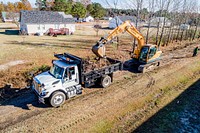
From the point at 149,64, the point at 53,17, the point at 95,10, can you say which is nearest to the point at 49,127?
the point at 149,64

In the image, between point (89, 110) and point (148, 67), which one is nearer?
point (89, 110)

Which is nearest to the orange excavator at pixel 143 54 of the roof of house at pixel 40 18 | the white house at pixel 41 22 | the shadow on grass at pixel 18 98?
the shadow on grass at pixel 18 98

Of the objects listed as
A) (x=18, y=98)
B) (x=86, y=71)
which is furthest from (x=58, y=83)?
(x=18, y=98)

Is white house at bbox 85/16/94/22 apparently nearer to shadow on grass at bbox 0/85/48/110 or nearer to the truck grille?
shadow on grass at bbox 0/85/48/110

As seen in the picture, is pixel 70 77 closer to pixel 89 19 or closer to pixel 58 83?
pixel 58 83

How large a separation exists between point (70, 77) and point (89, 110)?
226cm

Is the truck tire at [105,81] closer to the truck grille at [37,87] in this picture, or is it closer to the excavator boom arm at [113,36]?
the excavator boom arm at [113,36]

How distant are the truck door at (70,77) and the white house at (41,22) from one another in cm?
3099

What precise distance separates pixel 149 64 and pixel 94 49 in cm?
602

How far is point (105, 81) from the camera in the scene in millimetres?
12000

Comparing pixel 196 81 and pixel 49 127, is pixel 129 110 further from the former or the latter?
pixel 196 81

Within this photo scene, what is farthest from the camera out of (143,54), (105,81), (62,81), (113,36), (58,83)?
(143,54)

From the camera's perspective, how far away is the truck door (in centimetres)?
990

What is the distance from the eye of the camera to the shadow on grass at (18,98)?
10.0 metres
